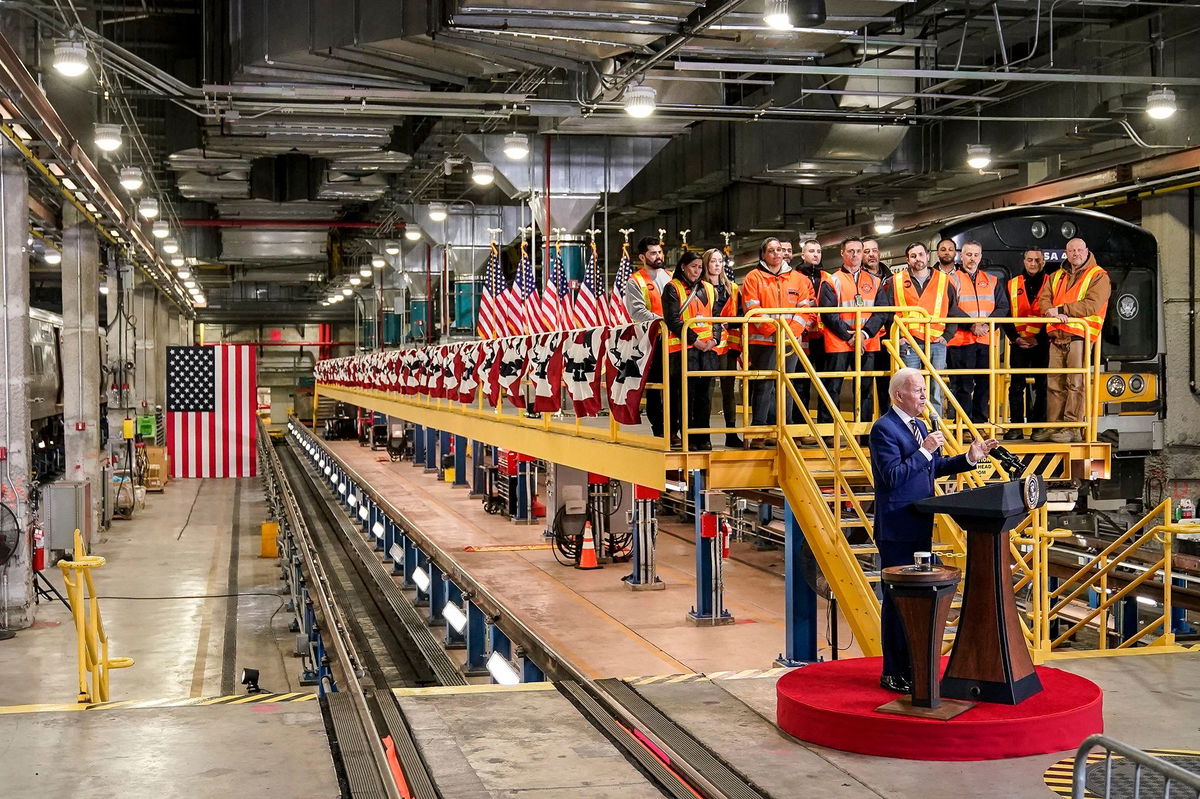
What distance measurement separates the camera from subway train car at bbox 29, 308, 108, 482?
82.1 ft

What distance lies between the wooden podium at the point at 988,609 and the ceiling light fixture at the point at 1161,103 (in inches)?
333

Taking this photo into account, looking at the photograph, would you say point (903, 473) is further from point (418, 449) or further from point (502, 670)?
point (418, 449)

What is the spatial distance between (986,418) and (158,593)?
12963 mm

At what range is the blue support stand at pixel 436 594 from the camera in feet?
57.1

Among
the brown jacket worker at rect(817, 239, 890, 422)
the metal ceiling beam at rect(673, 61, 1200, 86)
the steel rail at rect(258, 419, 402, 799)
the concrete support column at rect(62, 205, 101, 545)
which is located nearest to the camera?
the steel rail at rect(258, 419, 402, 799)

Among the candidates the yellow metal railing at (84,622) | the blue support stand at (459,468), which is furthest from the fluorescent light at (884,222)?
the yellow metal railing at (84,622)

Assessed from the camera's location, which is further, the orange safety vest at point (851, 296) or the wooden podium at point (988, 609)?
the orange safety vest at point (851, 296)

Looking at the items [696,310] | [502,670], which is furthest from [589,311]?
[696,310]

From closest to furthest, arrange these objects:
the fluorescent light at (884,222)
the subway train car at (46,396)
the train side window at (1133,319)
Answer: the train side window at (1133,319) → the fluorescent light at (884,222) → the subway train car at (46,396)

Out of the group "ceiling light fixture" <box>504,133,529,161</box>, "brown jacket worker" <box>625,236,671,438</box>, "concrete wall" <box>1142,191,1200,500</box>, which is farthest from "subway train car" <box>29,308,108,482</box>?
"concrete wall" <box>1142,191,1200,500</box>

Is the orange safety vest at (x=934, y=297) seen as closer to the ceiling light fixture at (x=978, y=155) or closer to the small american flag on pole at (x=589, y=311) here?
the small american flag on pole at (x=589, y=311)

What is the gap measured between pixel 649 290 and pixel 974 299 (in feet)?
9.24

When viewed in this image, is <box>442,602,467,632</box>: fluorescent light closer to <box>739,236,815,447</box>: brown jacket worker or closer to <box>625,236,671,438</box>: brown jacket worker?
<box>625,236,671,438</box>: brown jacket worker

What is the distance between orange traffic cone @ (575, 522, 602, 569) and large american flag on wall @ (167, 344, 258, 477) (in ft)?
49.1
